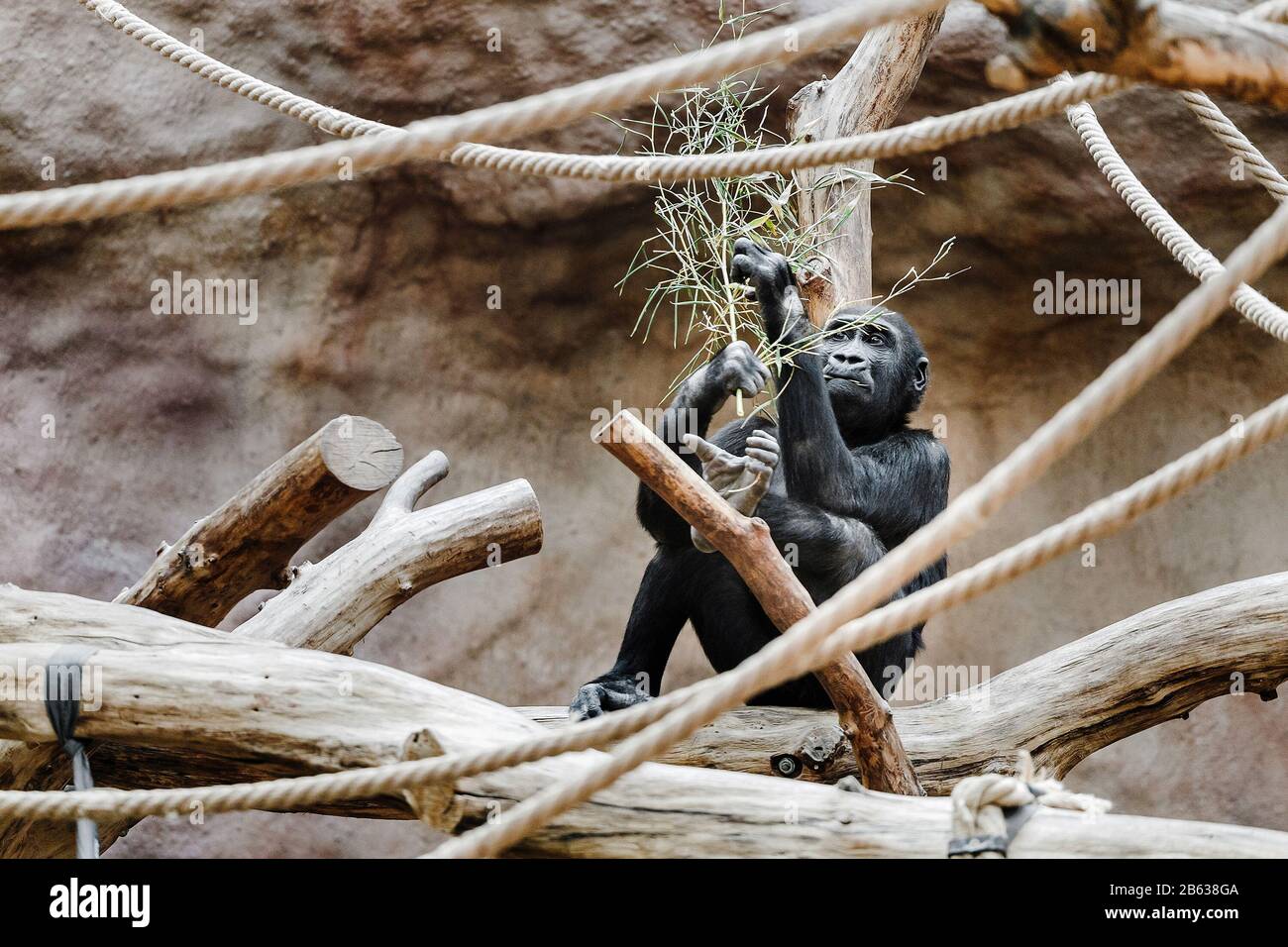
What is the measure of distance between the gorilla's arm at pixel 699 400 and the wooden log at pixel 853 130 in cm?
79

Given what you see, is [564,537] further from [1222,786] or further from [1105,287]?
[1222,786]

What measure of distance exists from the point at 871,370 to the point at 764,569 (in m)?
1.57

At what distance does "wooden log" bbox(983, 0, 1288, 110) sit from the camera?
170 cm

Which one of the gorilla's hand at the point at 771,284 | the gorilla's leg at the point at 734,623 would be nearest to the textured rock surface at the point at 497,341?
the gorilla's leg at the point at 734,623

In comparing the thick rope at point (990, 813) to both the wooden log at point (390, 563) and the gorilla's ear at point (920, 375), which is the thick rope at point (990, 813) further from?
the gorilla's ear at point (920, 375)

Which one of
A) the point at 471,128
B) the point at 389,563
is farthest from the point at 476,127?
the point at 389,563

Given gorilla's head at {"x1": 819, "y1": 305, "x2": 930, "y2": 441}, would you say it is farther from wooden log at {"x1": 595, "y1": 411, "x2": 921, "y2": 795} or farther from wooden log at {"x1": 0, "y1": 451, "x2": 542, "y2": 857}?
wooden log at {"x1": 595, "y1": 411, "x2": 921, "y2": 795}

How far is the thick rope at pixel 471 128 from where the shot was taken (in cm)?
181

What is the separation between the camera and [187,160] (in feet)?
18.8

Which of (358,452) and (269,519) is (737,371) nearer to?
(358,452)

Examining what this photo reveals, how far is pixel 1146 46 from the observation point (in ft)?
5.80

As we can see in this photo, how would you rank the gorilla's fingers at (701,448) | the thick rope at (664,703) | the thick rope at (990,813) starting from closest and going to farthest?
the thick rope at (664,703) < the thick rope at (990,813) < the gorilla's fingers at (701,448)

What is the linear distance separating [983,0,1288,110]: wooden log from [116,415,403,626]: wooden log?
1.98 m

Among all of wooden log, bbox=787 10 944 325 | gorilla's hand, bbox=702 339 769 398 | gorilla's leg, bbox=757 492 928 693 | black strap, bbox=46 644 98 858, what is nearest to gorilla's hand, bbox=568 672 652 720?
gorilla's leg, bbox=757 492 928 693
